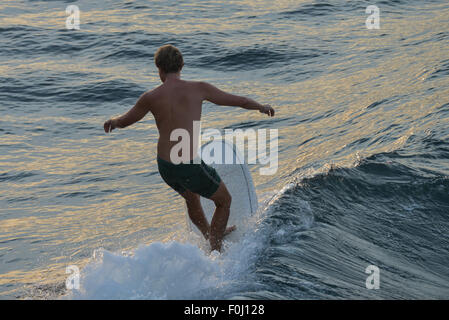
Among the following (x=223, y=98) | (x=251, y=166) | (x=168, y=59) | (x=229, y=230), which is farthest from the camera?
(x=251, y=166)

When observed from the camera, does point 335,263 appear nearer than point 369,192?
Yes

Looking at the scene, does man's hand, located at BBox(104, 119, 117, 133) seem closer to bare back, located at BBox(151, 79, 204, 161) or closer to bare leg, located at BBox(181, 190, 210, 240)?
bare back, located at BBox(151, 79, 204, 161)

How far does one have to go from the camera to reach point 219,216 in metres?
6.10

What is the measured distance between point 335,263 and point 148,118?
827 cm

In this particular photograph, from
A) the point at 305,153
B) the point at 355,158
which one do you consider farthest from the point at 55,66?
the point at 355,158

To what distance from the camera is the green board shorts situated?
18.8ft

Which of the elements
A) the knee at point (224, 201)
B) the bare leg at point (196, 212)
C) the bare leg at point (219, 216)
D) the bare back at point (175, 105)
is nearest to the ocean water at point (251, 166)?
the bare leg at point (219, 216)

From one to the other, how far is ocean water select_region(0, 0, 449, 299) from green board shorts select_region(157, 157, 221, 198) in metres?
0.60

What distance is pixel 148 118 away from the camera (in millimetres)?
13875

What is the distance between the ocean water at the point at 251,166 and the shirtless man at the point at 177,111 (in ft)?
2.11

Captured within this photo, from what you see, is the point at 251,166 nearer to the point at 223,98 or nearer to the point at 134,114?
the point at 223,98

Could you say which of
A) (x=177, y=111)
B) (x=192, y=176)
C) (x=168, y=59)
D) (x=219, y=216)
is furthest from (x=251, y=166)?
(x=168, y=59)

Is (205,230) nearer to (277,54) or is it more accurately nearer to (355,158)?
(355,158)

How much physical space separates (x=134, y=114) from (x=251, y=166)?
540cm
